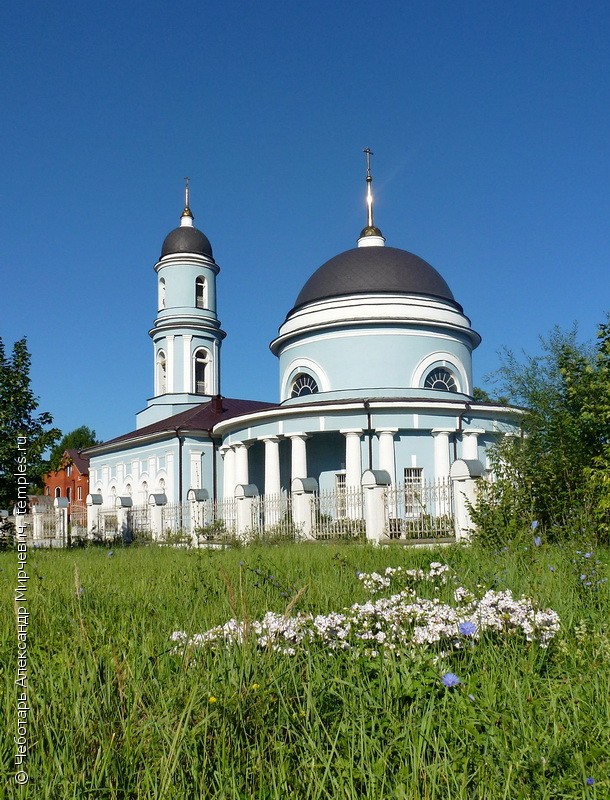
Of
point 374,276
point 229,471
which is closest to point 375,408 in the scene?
point 374,276

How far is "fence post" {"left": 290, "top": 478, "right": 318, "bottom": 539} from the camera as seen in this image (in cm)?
1709

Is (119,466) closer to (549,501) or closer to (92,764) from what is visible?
(549,501)

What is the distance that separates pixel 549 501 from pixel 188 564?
6.18m

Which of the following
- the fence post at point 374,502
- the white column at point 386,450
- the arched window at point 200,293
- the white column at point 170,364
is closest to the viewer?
the fence post at point 374,502

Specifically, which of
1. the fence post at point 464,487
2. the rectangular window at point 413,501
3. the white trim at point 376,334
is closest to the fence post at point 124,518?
the white trim at point 376,334

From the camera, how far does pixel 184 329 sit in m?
35.7

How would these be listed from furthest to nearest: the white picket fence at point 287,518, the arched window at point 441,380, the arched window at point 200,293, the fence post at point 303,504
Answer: the arched window at point 200,293 → the arched window at point 441,380 → the fence post at point 303,504 → the white picket fence at point 287,518

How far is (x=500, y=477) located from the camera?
1331 centimetres

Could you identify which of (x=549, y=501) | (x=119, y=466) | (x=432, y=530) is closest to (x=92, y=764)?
(x=549, y=501)

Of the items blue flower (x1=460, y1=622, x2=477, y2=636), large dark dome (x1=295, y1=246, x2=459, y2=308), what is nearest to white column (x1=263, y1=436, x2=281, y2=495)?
large dark dome (x1=295, y1=246, x2=459, y2=308)

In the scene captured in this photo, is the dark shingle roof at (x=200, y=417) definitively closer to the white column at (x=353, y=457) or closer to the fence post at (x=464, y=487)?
the white column at (x=353, y=457)

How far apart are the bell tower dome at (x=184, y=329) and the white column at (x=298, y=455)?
44.3 feet

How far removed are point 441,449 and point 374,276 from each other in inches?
263

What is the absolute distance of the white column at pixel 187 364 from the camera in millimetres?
35719
